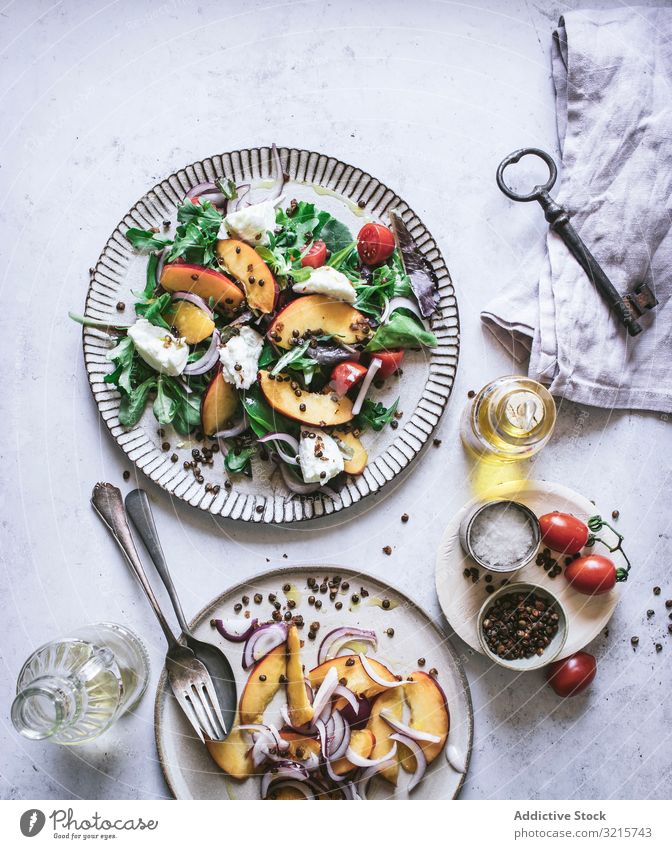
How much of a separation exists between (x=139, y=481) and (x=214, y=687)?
1.80 feet

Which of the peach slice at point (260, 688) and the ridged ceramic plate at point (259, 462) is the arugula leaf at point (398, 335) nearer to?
the ridged ceramic plate at point (259, 462)

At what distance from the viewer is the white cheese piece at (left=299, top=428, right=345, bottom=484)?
5.90 ft

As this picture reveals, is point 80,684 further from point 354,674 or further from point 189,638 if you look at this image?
point 354,674

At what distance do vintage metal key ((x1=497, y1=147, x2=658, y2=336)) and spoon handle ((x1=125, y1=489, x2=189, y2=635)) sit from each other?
122 centimetres

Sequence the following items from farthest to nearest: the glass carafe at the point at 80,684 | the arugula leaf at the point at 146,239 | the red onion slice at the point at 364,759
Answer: the arugula leaf at the point at 146,239
the red onion slice at the point at 364,759
the glass carafe at the point at 80,684

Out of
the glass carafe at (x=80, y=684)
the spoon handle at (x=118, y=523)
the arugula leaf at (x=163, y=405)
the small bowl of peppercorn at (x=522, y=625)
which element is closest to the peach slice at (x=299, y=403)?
the arugula leaf at (x=163, y=405)

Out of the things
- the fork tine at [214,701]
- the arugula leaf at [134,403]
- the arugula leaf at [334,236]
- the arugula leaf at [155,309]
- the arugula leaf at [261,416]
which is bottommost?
the fork tine at [214,701]

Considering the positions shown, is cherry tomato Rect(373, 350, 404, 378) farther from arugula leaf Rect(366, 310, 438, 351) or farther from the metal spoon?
the metal spoon

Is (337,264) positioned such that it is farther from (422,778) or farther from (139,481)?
(422,778)

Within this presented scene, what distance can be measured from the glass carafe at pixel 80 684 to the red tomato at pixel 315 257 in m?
1.02

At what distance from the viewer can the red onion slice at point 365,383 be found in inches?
Answer: 72.9

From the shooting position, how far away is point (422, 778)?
1.84m
